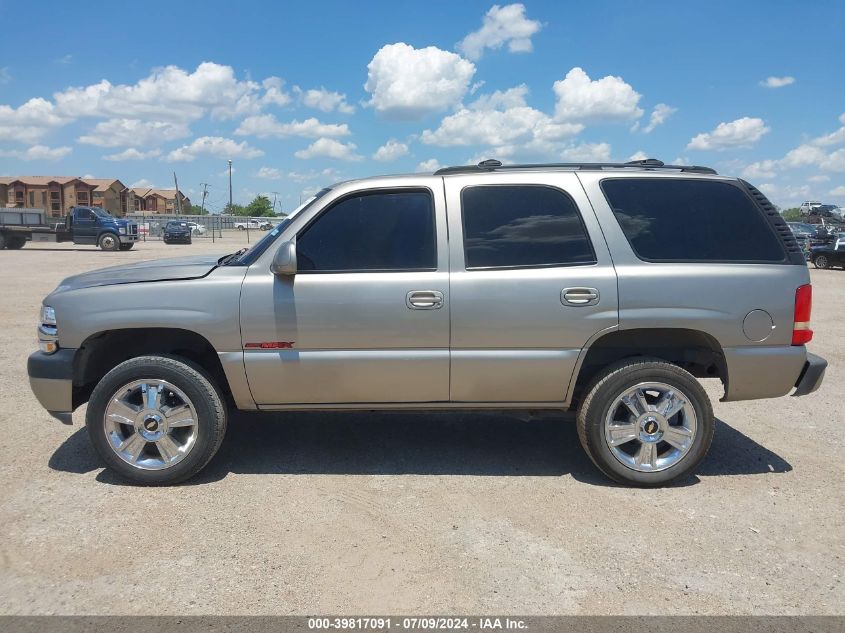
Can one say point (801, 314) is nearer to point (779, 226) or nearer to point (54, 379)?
point (779, 226)

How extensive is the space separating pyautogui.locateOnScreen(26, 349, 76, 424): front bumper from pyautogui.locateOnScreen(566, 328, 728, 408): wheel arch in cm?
309

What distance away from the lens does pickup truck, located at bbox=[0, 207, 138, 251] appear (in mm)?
31922

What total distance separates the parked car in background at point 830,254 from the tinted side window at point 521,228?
2371 cm

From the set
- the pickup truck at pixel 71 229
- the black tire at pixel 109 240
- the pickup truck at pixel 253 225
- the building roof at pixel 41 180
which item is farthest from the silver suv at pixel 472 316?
the building roof at pixel 41 180

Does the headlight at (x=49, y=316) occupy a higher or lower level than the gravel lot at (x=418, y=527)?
higher

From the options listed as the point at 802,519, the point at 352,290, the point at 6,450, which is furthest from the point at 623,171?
the point at 6,450

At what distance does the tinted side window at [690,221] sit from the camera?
4113 millimetres

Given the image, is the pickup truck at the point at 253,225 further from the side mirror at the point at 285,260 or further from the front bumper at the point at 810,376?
the front bumper at the point at 810,376

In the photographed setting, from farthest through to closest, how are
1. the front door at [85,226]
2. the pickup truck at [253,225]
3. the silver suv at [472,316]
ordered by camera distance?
the pickup truck at [253,225]
the front door at [85,226]
the silver suv at [472,316]

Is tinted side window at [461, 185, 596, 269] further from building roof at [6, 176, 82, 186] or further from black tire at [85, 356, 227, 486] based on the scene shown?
building roof at [6, 176, 82, 186]

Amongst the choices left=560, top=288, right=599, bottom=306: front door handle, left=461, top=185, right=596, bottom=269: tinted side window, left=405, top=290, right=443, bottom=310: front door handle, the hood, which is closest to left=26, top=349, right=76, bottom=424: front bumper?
the hood

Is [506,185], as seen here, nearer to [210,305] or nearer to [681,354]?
[681,354]

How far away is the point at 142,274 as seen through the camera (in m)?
4.27

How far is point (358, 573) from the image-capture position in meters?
3.14
